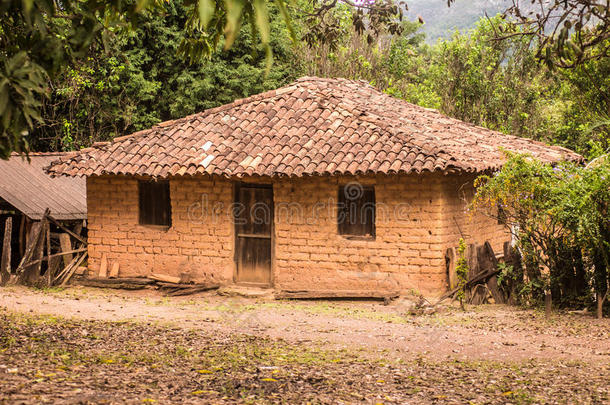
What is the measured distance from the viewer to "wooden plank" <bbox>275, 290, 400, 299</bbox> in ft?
38.6

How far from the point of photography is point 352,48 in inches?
997

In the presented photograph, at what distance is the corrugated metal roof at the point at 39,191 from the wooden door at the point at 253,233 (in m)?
4.59

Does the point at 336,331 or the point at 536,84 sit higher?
the point at 536,84

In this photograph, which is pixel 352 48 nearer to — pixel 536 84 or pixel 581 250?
pixel 536 84

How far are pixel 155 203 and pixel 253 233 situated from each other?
2284mm

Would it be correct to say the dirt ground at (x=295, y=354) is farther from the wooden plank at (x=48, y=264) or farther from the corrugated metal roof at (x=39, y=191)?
the corrugated metal roof at (x=39, y=191)

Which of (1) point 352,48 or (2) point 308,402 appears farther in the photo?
(1) point 352,48

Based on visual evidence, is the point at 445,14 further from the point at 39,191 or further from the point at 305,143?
the point at 305,143

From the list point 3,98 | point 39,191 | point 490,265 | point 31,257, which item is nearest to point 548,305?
point 490,265

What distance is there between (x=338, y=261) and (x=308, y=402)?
659cm

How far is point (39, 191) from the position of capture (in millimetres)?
15805

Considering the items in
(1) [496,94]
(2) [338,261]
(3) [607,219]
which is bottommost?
(2) [338,261]

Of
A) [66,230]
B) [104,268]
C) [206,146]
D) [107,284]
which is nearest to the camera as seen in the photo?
[206,146]

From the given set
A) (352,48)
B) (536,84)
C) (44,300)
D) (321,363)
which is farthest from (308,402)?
(536,84)
